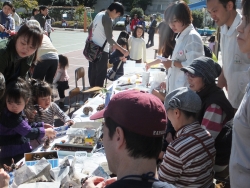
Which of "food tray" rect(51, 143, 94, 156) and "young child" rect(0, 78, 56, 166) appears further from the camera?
"young child" rect(0, 78, 56, 166)

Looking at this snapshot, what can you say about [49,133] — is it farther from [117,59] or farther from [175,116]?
[117,59]

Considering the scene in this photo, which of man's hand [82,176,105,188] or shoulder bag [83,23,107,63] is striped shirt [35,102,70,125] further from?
shoulder bag [83,23,107,63]

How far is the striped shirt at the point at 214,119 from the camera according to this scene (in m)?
2.27

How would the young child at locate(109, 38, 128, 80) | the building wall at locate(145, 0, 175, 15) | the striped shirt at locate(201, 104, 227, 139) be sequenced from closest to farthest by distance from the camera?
the striped shirt at locate(201, 104, 227, 139), the young child at locate(109, 38, 128, 80), the building wall at locate(145, 0, 175, 15)

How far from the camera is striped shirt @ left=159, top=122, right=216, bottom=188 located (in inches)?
75.5

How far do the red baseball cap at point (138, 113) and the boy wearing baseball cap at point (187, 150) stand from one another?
31.3 inches

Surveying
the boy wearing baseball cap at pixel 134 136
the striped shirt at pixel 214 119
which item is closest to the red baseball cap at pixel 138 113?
the boy wearing baseball cap at pixel 134 136

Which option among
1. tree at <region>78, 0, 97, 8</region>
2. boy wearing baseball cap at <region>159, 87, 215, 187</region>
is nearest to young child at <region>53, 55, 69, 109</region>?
boy wearing baseball cap at <region>159, 87, 215, 187</region>

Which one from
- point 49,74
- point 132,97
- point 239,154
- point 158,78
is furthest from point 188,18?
point 49,74

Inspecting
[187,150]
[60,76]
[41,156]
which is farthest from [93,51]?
[187,150]

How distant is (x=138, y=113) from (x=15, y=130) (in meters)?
1.75

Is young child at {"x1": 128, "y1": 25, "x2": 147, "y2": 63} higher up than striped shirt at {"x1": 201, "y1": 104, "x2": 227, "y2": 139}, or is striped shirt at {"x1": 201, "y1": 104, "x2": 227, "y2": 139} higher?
young child at {"x1": 128, "y1": 25, "x2": 147, "y2": 63}

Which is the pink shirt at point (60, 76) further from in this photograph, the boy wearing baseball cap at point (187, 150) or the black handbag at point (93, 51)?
the boy wearing baseball cap at point (187, 150)

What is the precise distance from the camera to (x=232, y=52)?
2684 millimetres
